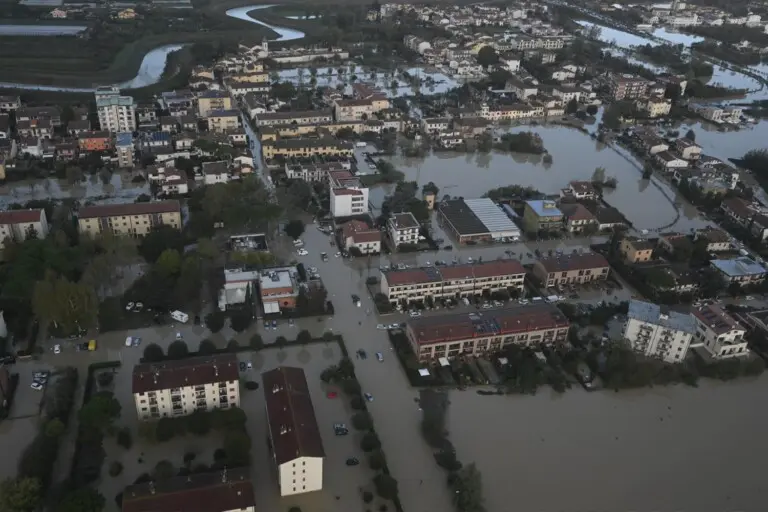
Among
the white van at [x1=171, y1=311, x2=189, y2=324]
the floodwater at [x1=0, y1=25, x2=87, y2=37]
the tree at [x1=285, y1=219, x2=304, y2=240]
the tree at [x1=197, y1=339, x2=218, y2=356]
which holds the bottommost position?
the white van at [x1=171, y1=311, x2=189, y2=324]

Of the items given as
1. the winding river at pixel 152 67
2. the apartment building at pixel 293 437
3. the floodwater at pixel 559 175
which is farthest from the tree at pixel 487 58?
the apartment building at pixel 293 437

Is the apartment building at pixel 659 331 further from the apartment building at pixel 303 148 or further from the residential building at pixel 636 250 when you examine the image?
the apartment building at pixel 303 148

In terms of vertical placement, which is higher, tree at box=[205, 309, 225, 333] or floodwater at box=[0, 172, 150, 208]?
tree at box=[205, 309, 225, 333]

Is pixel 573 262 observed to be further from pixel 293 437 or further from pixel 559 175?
pixel 293 437

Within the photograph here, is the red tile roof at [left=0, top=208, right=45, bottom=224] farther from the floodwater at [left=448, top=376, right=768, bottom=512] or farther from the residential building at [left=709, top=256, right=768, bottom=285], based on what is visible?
the residential building at [left=709, top=256, right=768, bottom=285]

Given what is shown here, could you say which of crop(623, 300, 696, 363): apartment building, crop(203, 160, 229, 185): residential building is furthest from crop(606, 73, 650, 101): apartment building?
crop(623, 300, 696, 363): apartment building

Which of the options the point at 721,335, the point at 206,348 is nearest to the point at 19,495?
the point at 206,348

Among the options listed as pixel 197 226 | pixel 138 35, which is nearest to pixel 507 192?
pixel 197 226
